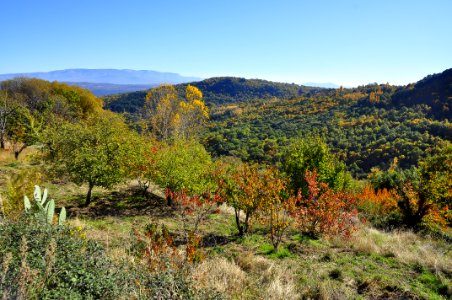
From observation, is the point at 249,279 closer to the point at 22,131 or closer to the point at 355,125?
the point at 22,131

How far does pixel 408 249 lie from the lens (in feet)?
41.4

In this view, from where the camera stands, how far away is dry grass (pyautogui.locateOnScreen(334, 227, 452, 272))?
1075 cm

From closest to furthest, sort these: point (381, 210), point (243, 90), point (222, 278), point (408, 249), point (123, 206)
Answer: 1. point (222, 278)
2. point (408, 249)
3. point (123, 206)
4. point (381, 210)
5. point (243, 90)

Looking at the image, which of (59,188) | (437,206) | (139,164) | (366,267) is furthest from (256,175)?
(437,206)

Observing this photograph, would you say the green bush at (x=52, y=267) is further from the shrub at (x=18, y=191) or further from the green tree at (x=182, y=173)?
the green tree at (x=182, y=173)

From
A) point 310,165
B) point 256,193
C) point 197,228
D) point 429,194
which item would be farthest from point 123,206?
point 429,194

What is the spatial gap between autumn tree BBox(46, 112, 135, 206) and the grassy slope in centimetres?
176

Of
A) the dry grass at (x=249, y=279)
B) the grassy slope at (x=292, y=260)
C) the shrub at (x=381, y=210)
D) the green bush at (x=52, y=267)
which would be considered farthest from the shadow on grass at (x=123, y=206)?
the shrub at (x=381, y=210)

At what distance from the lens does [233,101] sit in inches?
5763

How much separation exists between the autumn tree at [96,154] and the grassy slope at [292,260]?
176 cm

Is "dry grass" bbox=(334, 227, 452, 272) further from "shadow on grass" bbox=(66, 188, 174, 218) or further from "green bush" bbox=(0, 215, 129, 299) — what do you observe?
"green bush" bbox=(0, 215, 129, 299)

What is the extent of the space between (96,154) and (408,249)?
1455cm

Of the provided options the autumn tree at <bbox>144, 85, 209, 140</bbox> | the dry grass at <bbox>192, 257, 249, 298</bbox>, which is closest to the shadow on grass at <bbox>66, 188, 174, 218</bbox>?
the dry grass at <bbox>192, 257, 249, 298</bbox>

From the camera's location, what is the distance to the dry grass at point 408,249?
10.8 m
